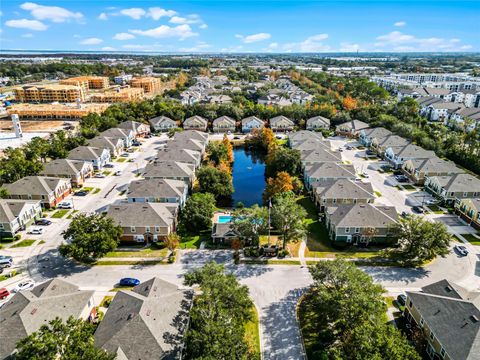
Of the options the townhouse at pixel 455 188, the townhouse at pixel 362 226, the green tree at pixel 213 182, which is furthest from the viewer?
the green tree at pixel 213 182

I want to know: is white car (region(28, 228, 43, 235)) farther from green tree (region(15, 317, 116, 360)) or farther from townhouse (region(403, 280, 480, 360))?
townhouse (region(403, 280, 480, 360))

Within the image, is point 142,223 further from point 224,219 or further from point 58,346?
point 58,346

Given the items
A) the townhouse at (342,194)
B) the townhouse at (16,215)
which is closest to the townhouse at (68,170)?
the townhouse at (16,215)

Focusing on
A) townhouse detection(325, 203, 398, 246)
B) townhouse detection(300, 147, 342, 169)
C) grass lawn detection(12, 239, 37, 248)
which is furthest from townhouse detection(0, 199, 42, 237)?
townhouse detection(300, 147, 342, 169)

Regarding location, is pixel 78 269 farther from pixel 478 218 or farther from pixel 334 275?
pixel 478 218

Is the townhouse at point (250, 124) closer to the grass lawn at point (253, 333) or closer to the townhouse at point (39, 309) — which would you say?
the grass lawn at point (253, 333)
